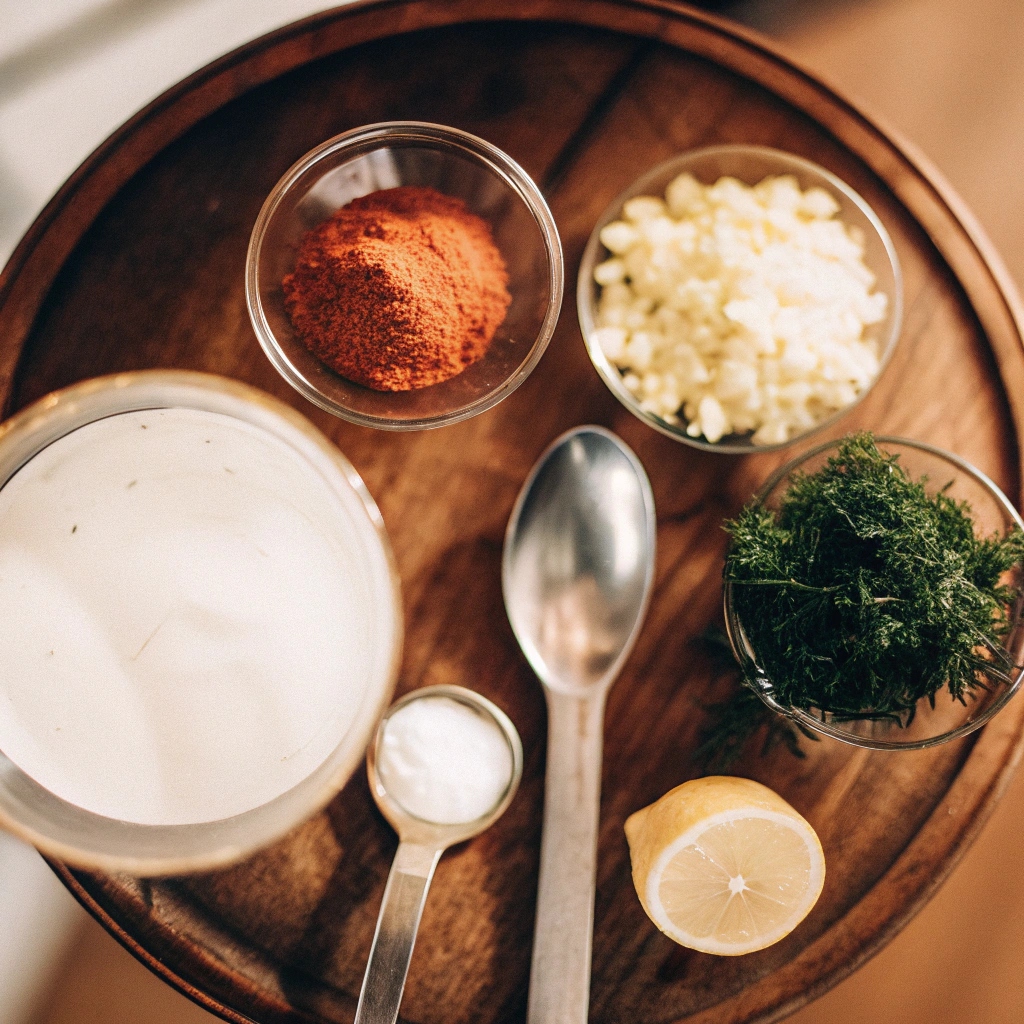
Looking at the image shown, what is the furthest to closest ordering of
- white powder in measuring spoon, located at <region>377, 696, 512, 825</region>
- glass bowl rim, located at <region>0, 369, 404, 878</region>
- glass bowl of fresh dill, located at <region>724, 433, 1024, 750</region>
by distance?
white powder in measuring spoon, located at <region>377, 696, 512, 825</region>, glass bowl of fresh dill, located at <region>724, 433, 1024, 750</region>, glass bowl rim, located at <region>0, 369, 404, 878</region>

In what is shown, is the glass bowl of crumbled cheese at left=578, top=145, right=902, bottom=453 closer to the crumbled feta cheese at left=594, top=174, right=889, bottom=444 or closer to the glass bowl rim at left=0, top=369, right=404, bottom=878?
the crumbled feta cheese at left=594, top=174, right=889, bottom=444

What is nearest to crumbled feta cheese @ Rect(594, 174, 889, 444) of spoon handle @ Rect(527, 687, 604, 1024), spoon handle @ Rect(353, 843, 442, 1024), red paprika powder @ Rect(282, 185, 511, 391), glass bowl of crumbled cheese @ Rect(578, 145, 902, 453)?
glass bowl of crumbled cheese @ Rect(578, 145, 902, 453)

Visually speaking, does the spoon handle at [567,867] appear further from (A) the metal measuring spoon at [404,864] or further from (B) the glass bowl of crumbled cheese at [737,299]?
(B) the glass bowl of crumbled cheese at [737,299]

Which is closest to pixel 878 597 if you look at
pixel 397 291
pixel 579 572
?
pixel 579 572

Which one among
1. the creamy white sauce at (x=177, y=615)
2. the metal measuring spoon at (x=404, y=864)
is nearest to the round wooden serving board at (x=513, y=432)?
the metal measuring spoon at (x=404, y=864)

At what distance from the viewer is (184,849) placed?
58 cm

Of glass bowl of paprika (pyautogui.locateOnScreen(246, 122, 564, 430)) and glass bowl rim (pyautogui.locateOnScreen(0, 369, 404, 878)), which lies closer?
glass bowl rim (pyautogui.locateOnScreen(0, 369, 404, 878))

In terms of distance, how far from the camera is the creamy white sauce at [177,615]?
23.5 inches

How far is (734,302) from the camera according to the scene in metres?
0.75

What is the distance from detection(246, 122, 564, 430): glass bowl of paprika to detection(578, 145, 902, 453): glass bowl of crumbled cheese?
8 centimetres

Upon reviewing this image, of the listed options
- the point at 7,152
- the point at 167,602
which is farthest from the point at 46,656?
the point at 7,152

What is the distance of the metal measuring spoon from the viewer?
720 millimetres

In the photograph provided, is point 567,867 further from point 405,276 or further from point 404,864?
point 405,276

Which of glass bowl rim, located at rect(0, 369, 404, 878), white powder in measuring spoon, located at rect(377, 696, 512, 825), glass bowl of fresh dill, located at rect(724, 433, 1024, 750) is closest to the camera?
glass bowl rim, located at rect(0, 369, 404, 878)
